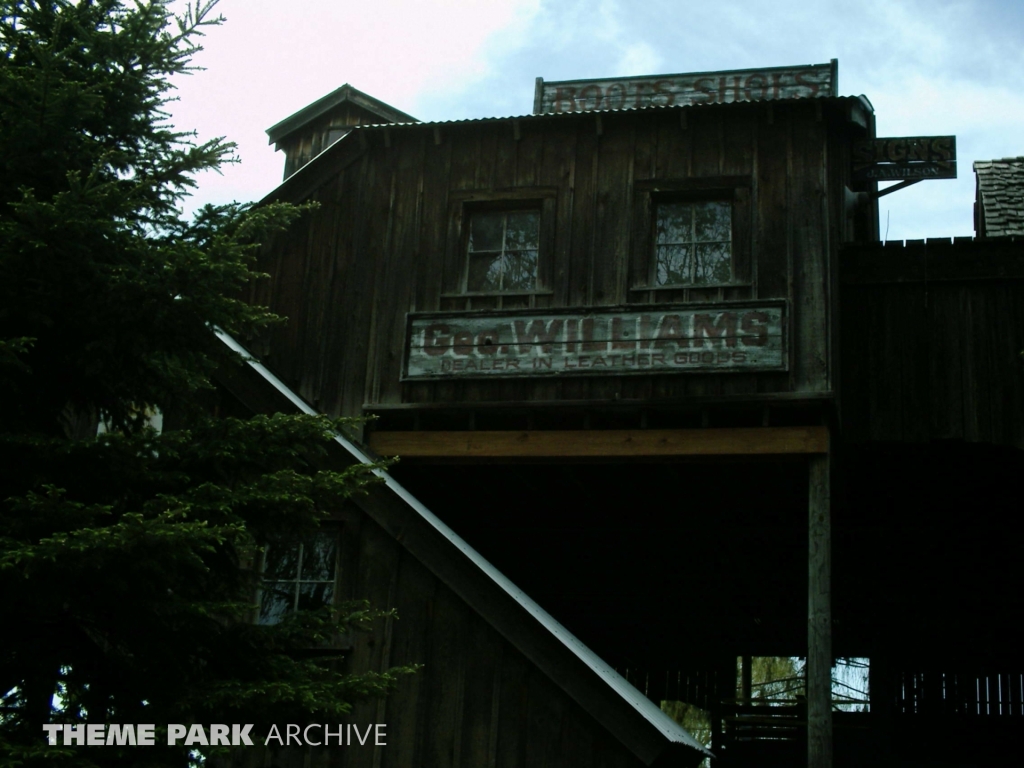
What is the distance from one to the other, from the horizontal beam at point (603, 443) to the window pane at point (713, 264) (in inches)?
70.7

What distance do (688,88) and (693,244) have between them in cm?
369

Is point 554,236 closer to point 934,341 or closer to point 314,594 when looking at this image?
point 934,341

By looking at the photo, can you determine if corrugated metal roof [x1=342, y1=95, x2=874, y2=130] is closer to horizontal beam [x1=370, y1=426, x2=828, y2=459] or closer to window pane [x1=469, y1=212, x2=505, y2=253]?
window pane [x1=469, y1=212, x2=505, y2=253]

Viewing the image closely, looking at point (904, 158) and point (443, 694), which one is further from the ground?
point (904, 158)

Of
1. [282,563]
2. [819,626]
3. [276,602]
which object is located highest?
[282,563]

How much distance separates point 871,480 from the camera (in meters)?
15.7


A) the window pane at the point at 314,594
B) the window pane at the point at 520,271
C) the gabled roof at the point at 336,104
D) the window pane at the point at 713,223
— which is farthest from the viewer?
the gabled roof at the point at 336,104

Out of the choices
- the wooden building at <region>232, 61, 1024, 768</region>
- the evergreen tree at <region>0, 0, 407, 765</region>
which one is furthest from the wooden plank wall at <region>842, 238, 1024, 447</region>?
the evergreen tree at <region>0, 0, 407, 765</region>

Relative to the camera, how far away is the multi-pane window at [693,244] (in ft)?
46.5

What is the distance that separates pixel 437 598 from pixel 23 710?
348 centimetres

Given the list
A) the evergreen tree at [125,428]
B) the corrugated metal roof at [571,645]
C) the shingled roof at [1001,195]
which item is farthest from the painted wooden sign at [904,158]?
the evergreen tree at [125,428]

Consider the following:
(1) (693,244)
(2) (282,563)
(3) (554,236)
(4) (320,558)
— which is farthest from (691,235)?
(2) (282,563)

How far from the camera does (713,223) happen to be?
1437 centimetres

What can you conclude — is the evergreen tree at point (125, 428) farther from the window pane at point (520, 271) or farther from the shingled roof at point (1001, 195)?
the shingled roof at point (1001, 195)
